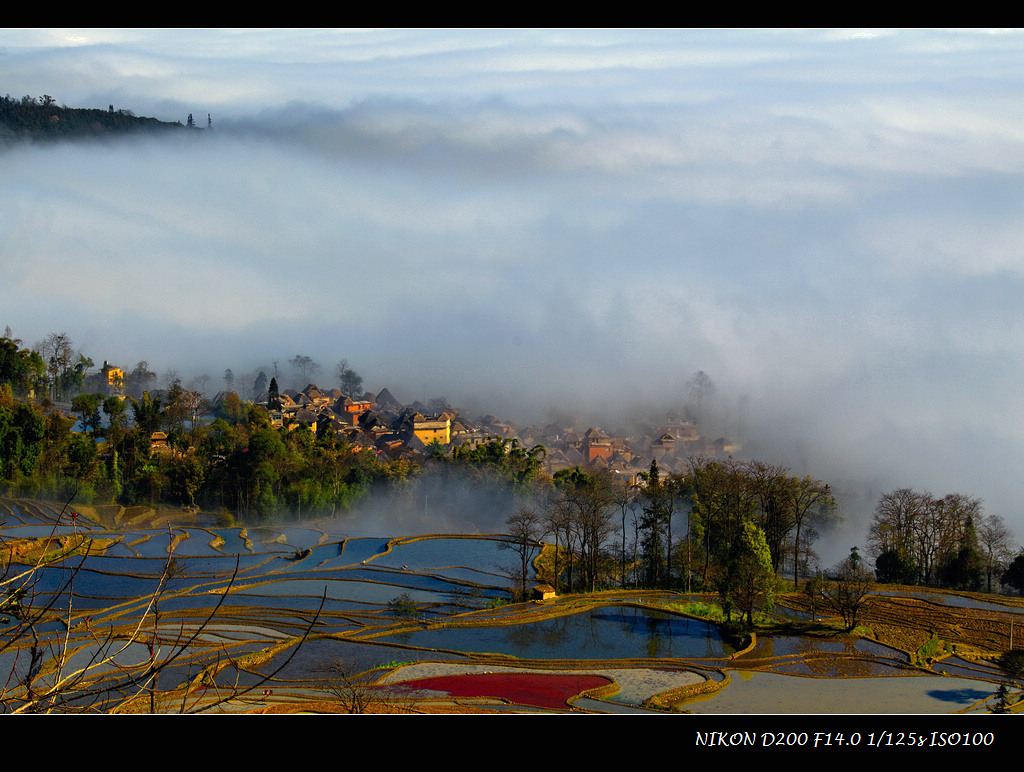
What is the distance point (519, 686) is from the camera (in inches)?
477

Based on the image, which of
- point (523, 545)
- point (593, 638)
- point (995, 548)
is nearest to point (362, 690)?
point (593, 638)

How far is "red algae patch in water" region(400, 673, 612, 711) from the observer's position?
11.5 meters

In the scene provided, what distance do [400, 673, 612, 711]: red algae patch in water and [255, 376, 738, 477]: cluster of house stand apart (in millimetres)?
20960

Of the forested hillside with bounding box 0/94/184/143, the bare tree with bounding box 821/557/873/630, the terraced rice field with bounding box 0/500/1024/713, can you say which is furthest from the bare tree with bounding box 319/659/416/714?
the forested hillside with bounding box 0/94/184/143

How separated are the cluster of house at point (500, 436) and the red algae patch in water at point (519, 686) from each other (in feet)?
68.8

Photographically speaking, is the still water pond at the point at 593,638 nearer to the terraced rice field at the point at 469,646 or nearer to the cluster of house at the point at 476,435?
the terraced rice field at the point at 469,646

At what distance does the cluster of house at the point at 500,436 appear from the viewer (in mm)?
36688

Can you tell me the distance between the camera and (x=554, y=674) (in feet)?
41.9

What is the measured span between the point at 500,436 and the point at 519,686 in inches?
975
